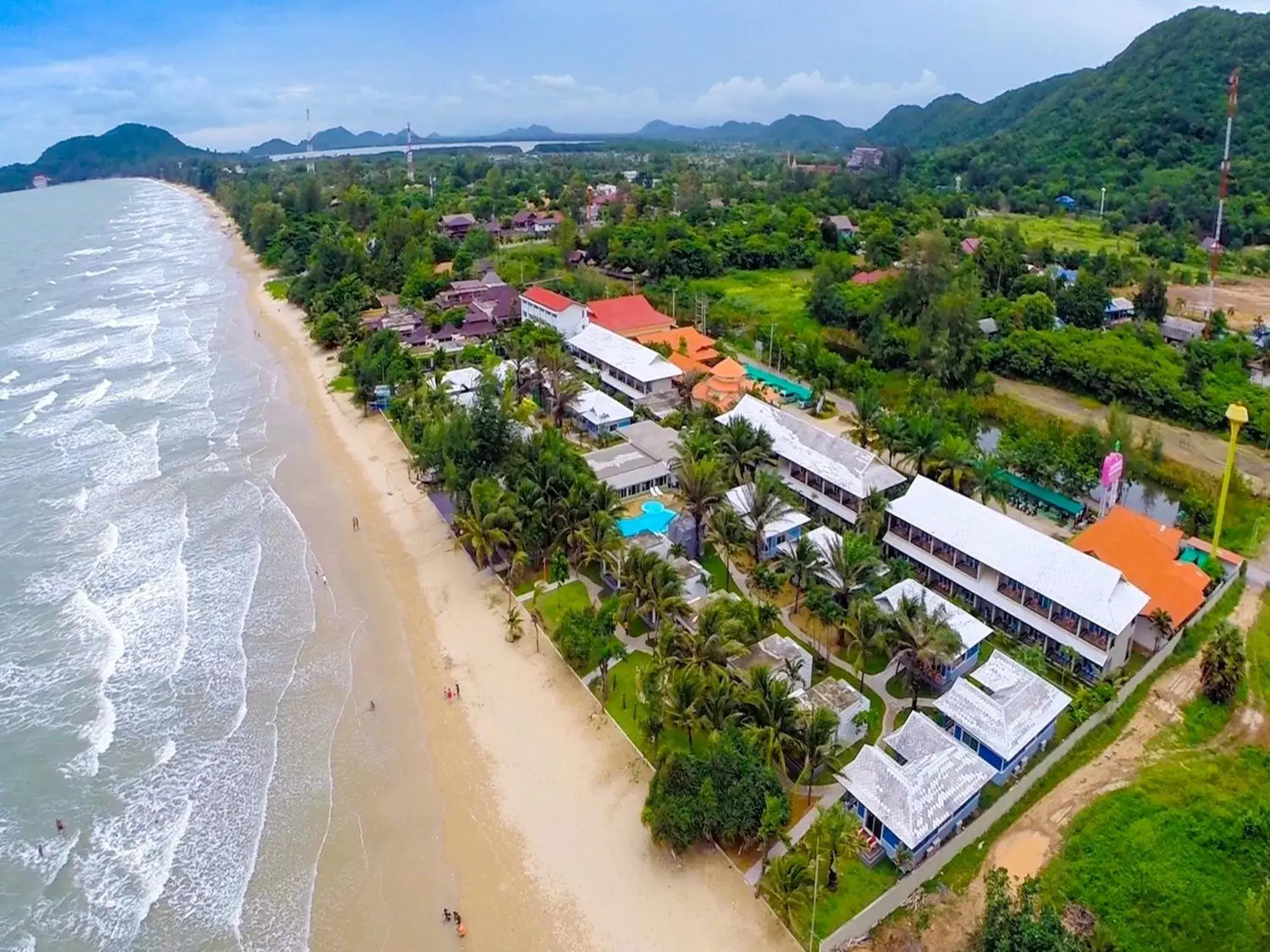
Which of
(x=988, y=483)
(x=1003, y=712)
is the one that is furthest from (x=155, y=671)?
(x=988, y=483)

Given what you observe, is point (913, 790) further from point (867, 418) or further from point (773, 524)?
point (867, 418)

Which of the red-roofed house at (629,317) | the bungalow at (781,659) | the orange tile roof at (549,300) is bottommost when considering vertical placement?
the bungalow at (781,659)

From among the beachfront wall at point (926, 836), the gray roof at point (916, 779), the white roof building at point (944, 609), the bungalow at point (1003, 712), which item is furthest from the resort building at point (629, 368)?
the beachfront wall at point (926, 836)

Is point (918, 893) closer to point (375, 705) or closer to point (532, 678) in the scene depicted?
point (532, 678)

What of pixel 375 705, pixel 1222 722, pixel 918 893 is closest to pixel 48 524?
pixel 375 705

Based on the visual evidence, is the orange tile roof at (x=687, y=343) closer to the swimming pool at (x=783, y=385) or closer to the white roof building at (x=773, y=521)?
the swimming pool at (x=783, y=385)

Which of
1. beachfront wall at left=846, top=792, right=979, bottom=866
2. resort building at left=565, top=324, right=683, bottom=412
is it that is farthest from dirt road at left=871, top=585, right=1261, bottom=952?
resort building at left=565, top=324, right=683, bottom=412

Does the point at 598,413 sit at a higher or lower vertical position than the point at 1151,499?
higher
